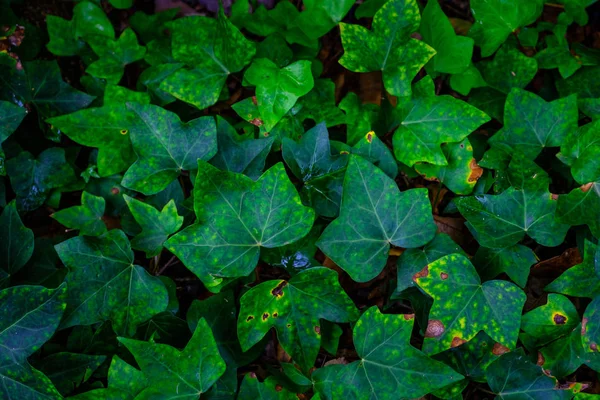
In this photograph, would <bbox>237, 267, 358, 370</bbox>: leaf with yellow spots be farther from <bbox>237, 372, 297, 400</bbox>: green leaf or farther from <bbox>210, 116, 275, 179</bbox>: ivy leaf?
<bbox>210, 116, 275, 179</bbox>: ivy leaf

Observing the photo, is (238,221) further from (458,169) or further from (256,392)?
(458,169)

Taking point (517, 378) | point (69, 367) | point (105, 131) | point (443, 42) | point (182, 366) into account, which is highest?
point (443, 42)

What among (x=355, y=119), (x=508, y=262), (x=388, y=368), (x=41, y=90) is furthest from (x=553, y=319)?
(x=41, y=90)

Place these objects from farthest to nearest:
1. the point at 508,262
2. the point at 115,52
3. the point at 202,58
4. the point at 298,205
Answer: the point at 115,52
the point at 202,58
the point at 508,262
the point at 298,205

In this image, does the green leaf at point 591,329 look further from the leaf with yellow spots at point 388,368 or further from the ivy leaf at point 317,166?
the ivy leaf at point 317,166

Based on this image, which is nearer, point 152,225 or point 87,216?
point 152,225

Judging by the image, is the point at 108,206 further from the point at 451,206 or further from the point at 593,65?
the point at 593,65

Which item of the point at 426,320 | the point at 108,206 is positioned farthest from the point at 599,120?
the point at 108,206
